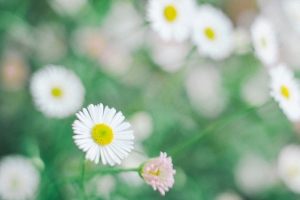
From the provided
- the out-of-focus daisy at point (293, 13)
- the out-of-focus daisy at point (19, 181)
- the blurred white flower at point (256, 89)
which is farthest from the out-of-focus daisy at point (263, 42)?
the out-of-focus daisy at point (19, 181)

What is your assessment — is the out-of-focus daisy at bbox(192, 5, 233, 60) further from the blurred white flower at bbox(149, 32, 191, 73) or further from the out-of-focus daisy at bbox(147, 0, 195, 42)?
the blurred white flower at bbox(149, 32, 191, 73)

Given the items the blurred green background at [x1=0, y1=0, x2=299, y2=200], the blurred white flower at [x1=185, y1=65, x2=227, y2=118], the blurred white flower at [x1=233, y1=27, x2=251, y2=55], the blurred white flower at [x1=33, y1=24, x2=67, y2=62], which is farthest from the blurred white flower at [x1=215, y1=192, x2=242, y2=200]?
the blurred white flower at [x1=33, y1=24, x2=67, y2=62]

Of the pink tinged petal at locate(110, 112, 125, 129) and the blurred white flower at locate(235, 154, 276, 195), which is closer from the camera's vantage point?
the pink tinged petal at locate(110, 112, 125, 129)

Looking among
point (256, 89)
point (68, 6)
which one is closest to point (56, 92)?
point (68, 6)

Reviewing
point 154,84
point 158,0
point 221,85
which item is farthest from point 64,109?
point 221,85

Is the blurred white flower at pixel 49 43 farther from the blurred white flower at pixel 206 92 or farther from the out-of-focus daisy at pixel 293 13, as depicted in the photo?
the out-of-focus daisy at pixel 293 13

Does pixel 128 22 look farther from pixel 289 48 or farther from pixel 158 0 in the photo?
pixel 289 48
